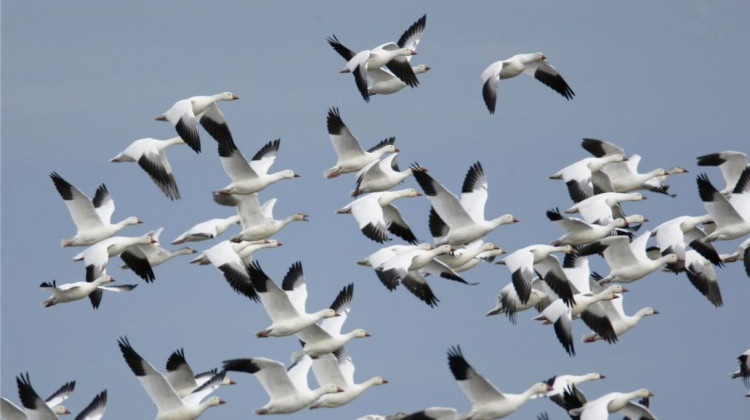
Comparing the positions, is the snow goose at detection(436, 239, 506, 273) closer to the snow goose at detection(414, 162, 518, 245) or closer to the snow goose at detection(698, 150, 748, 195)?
the snow goose at detection(414, 162, 518, 245)

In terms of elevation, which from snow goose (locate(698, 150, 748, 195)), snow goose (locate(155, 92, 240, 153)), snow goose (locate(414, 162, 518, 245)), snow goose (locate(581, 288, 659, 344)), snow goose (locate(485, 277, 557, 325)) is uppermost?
snow goose (locate(155, 92, 240, 153))

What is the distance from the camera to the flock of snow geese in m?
24.4

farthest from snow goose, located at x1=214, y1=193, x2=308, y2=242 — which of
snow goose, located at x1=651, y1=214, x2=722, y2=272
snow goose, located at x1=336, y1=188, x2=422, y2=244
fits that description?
snow goose, located at x1=651, y1=214, x2=722, y2=272

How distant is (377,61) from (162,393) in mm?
5788

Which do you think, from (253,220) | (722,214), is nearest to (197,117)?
(253,220)

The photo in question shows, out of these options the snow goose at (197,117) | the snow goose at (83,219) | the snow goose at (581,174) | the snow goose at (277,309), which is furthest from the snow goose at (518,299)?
the snow goose at (83,219)

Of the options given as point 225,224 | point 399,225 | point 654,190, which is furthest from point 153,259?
point 654,190

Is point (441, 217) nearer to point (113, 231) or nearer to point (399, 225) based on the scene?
point (399, 225)

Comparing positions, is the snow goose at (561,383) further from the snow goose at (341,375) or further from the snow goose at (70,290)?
the snow goose at (70,290)

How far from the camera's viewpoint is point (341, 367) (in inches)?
1016

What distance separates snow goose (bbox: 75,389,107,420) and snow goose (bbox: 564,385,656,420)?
5808 millimetres

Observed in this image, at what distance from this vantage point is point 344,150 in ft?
89.6

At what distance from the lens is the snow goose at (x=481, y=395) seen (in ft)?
74.4

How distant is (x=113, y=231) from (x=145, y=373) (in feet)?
11.1
